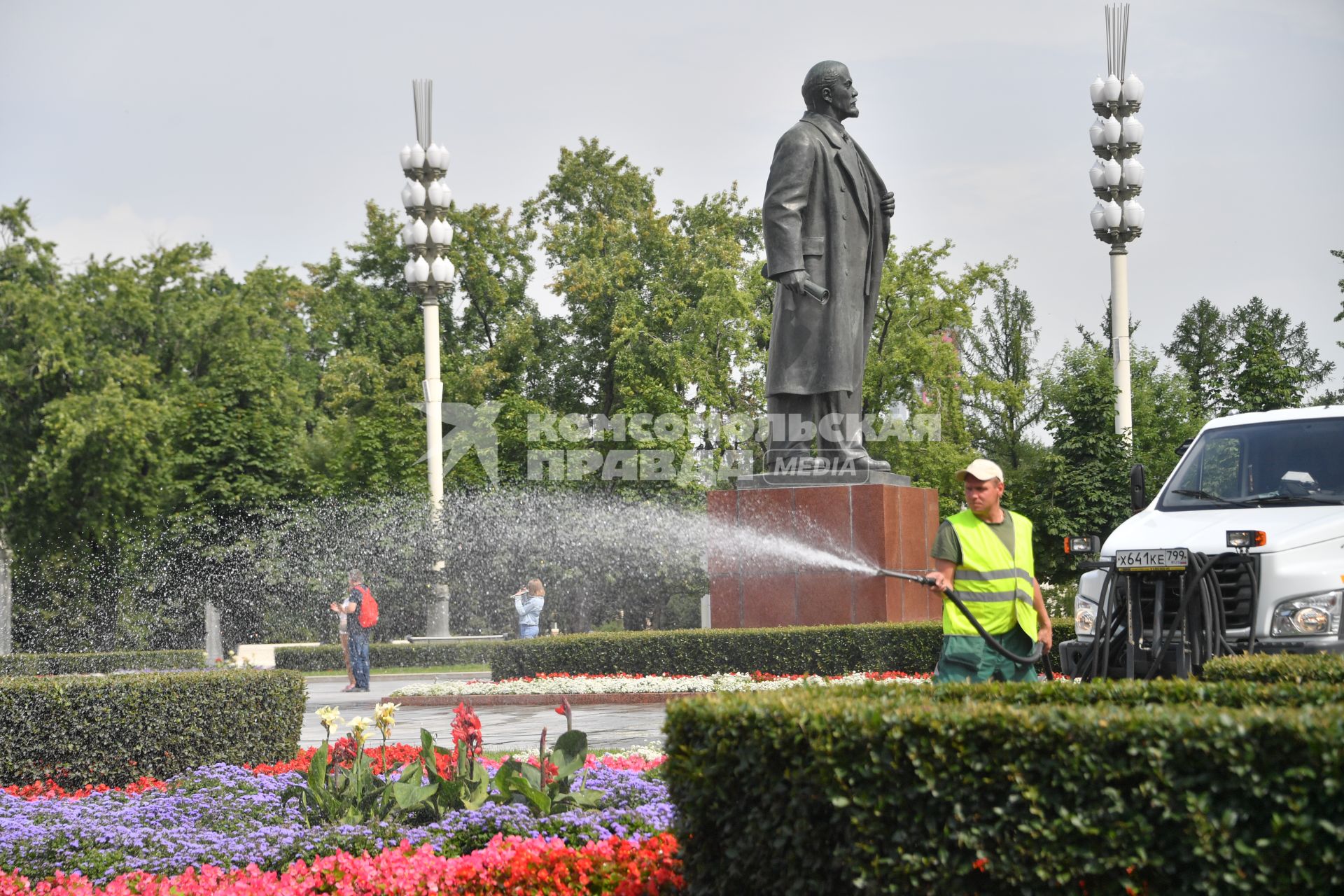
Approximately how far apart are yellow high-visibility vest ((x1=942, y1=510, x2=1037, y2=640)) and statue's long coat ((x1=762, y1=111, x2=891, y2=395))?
751 cm

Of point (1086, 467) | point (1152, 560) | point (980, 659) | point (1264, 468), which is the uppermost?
point (1086, 467)

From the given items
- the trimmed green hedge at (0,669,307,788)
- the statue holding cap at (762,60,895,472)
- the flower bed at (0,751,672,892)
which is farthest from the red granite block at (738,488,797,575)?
the flower bed at (0,751,672,892)

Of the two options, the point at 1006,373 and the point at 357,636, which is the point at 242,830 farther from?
the point at 1006,373

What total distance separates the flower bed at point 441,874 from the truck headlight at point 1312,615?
4.67 meters

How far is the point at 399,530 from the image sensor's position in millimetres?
37125

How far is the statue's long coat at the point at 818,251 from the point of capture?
14.4m

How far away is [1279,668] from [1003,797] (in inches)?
106

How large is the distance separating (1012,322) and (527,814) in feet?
193

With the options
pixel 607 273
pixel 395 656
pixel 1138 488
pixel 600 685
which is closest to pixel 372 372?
pixel 607 273

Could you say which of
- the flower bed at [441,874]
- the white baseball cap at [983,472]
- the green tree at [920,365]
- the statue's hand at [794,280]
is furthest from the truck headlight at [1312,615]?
the green tree at [920,365]

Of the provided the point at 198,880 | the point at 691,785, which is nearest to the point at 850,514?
the point at 198,880

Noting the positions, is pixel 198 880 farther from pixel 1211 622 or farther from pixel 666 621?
pixel 666 621

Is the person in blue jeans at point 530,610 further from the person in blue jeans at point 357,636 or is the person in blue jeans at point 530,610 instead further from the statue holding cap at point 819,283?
the statue holding cap at point 819,283

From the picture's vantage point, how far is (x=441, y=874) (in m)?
5.70
